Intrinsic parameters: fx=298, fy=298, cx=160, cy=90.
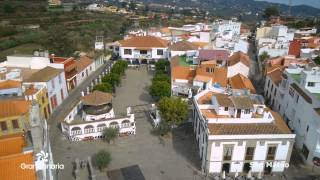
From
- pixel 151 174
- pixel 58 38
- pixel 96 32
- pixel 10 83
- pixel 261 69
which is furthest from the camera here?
pixel 96 32

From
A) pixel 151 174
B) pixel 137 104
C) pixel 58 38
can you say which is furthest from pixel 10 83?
pixel 58 38

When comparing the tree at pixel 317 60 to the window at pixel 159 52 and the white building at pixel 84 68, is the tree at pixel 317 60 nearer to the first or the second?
the window at pixel 159 52

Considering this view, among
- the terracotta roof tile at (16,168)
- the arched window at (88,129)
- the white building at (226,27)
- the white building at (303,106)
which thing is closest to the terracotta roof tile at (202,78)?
the white building at (303,106)

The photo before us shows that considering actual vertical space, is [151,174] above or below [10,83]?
below

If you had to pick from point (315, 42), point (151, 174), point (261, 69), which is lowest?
point (151, 174)

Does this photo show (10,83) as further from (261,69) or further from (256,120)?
(261,69)

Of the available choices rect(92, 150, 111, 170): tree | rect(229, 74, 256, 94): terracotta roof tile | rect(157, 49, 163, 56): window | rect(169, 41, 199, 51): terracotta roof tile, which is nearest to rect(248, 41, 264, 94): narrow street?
rect(229, 74, 256, 94): terracotta roof tile

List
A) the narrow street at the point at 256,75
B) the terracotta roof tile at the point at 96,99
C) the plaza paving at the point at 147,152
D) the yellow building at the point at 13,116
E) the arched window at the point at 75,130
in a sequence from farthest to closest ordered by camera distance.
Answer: the narrow street at the point at 256,75 → the terracotta roof tile at the point at 96,99 → the arched window at the point at 75,130 → the yellow building at the point at 13,116 → the plaza paving at the point at 147,152
